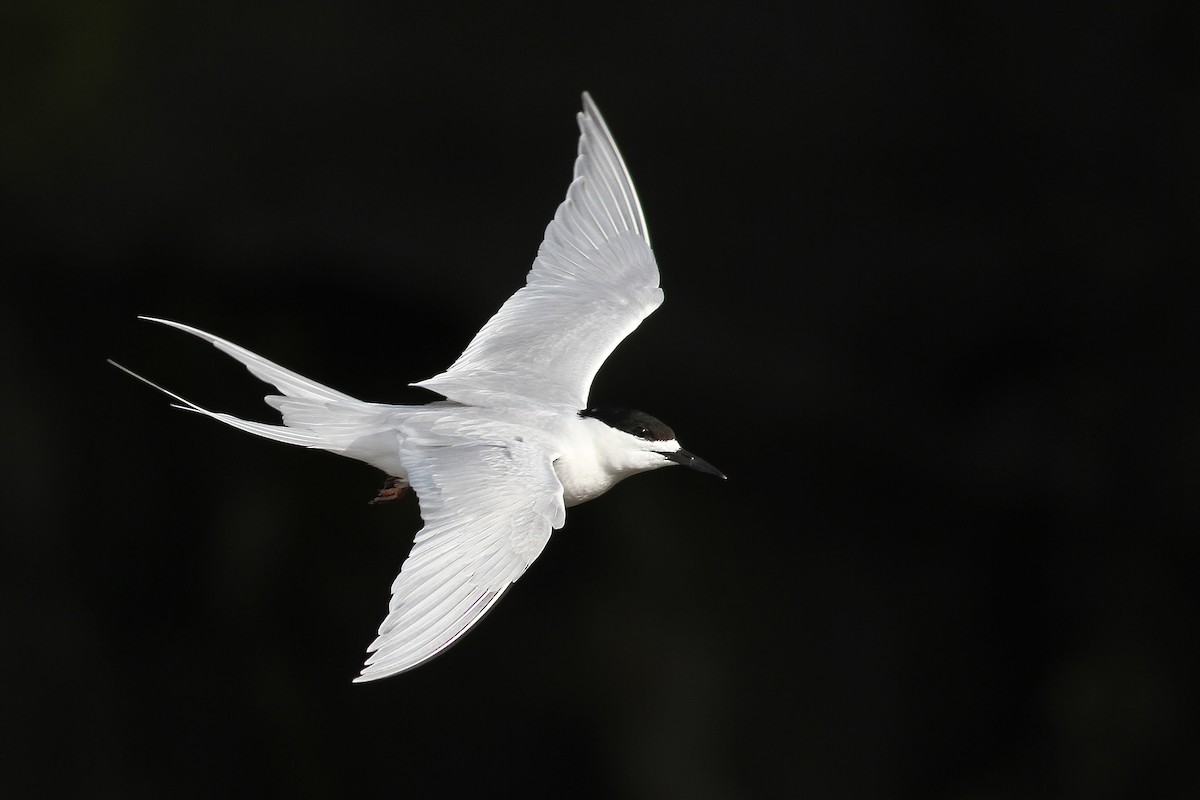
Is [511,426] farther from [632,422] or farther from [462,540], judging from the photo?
[462,540]

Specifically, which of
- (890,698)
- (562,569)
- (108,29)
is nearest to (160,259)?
(108,29)

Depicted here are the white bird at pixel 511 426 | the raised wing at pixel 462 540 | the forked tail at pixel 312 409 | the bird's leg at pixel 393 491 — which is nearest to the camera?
the raised wing at pixel 462 540

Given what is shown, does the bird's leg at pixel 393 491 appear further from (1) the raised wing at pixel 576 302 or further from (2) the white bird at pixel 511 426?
(1) the raised wing at pixel 576 302

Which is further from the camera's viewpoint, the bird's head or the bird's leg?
the bird's leg

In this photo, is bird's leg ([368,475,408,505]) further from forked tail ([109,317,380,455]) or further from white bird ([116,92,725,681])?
forked tail ([109,317,380,455])

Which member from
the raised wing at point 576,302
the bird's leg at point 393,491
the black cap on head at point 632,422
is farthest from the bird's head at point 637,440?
the bird's leg at point 393,491

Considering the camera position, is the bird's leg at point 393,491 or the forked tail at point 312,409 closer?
the forked tail at point 312,409

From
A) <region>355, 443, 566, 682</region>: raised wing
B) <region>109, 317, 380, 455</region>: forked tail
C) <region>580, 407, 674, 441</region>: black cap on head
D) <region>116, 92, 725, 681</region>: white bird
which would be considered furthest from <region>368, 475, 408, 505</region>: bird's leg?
<region>580, 407, 674, 441</region>: black cap on head

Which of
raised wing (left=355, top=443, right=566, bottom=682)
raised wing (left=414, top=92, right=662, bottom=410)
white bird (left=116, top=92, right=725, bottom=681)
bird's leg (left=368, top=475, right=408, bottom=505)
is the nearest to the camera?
raised wing (left=355, top=443, right=566, bottom=682)
